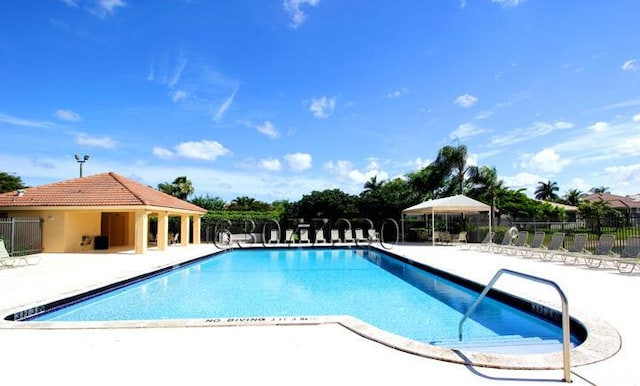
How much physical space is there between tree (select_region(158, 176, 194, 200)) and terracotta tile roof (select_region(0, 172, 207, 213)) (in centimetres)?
2630

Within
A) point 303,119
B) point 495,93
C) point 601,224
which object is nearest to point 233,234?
point 303,119

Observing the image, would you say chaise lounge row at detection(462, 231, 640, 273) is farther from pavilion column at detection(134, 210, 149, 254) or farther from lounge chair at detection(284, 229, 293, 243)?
pavilion column at detection(134, 210, 149, 254)

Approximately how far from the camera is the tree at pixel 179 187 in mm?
43906

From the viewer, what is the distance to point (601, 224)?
43.1 ft

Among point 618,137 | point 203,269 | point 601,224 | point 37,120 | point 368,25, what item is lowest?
point 203,269

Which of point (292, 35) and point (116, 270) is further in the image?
point (292, 35)

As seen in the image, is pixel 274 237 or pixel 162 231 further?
pixel 274 237

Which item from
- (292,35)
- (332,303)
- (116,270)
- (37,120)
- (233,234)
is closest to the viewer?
(332,303)

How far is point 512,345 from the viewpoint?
4.65 metres

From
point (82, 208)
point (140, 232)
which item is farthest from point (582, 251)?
point (82, 208)

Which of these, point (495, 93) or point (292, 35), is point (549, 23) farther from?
point (292, 35)

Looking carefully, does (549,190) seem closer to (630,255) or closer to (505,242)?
(505,242)

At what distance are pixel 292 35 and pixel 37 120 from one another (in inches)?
592

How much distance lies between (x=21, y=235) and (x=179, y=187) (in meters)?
30.0
